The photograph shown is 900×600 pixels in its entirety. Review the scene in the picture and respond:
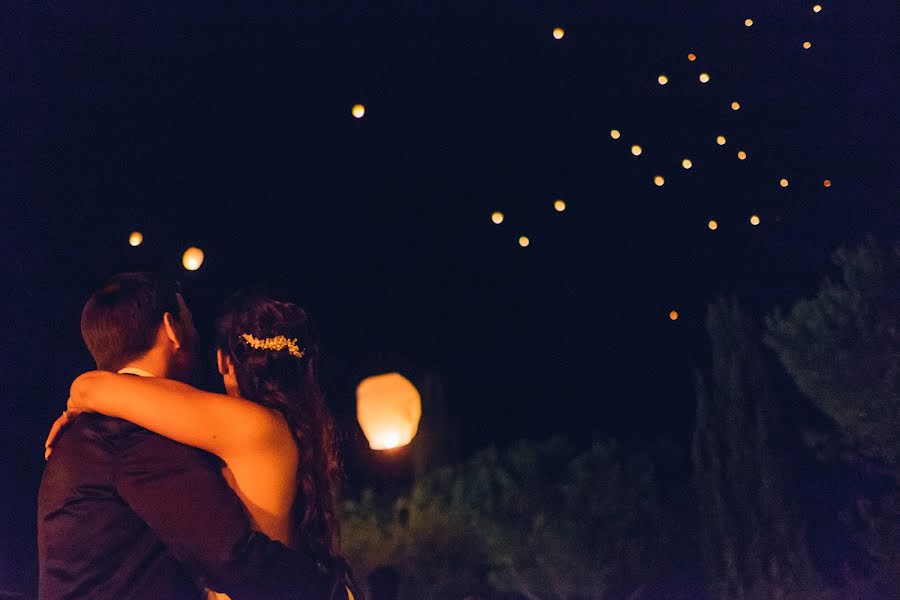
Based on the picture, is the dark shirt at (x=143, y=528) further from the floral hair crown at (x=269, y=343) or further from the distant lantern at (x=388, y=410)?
the distant lantern at (x=388, y=410)

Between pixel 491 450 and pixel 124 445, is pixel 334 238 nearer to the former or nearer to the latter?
pixel 491 450

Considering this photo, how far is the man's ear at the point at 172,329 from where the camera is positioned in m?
1.50

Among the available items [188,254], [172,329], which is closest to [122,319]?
[172,329]

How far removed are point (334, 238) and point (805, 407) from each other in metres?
4.87

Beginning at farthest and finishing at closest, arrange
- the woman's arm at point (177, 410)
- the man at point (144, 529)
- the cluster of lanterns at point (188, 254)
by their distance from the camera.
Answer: the cluster of lanterns at point (188, 254) < the woman's arm at point (177, 410) < the man at point (144, 529)

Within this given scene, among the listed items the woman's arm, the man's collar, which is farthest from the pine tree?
the man's collar

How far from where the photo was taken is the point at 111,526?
130 cm

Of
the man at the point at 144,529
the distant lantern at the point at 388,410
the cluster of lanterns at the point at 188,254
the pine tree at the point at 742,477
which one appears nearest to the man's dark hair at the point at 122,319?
the man at the point at 144,529

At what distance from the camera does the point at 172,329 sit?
1517 millimetres

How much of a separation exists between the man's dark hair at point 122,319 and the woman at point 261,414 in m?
0.08

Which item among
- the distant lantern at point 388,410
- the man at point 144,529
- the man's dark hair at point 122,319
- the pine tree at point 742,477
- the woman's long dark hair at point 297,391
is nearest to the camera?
the man at point 144,529

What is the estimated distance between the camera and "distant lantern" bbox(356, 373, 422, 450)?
23.2 ft

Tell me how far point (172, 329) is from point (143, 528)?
0.35 metres

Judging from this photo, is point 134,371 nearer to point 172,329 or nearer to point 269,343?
point 172,329
